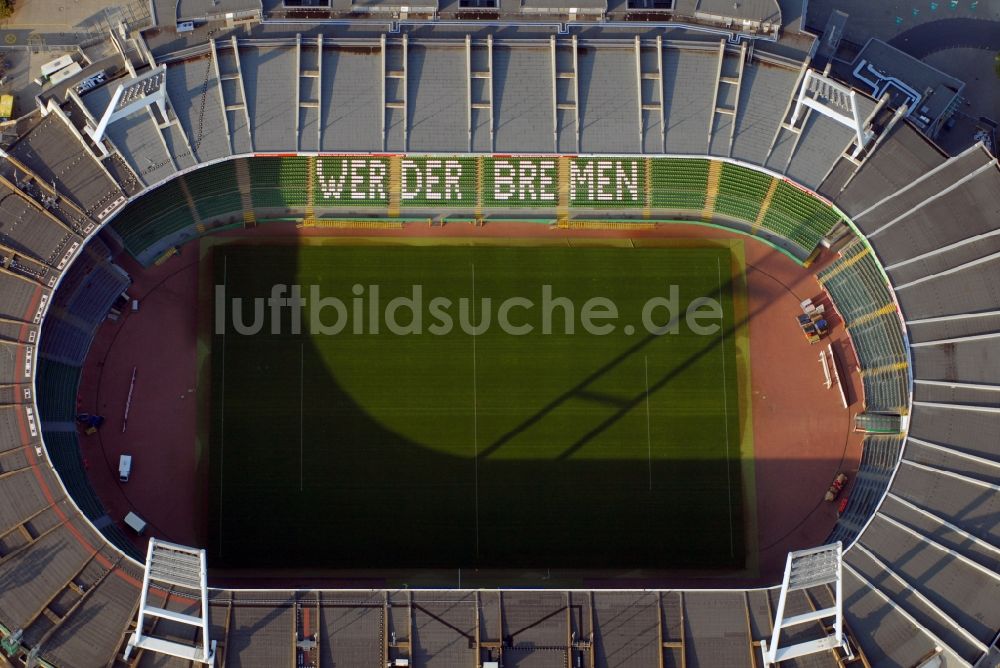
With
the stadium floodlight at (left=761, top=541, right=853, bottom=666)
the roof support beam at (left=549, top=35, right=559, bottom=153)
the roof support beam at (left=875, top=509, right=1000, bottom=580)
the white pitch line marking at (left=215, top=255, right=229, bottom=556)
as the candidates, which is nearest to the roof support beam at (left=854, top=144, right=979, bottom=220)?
the roof support beam at (left=875, top=509, right=1000, bottom=580)

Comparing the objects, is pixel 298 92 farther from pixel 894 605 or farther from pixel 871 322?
pixel 894 605

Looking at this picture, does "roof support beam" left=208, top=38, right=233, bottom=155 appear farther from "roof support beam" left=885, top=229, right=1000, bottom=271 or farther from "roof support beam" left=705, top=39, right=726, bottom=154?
"roof support beam" left=885, top=229, right=1000, bottom=271

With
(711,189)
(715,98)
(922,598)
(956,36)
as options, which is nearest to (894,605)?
(922,598)

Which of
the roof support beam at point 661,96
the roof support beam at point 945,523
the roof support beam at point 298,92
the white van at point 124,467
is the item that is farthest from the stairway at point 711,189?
the white van at point 124,467

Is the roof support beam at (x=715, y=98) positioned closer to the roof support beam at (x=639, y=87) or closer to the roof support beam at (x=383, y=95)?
the roof support beam at (x=639, y=87)

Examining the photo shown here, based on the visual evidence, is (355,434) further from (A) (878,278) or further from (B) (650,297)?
(A) (878,278)
